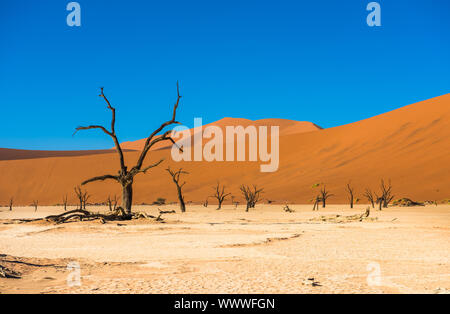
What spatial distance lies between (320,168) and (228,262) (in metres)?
56.4

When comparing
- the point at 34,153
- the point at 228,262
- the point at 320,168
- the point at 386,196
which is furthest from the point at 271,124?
the point at 228,262

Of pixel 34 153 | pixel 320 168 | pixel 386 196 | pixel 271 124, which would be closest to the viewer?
pixel 386 196

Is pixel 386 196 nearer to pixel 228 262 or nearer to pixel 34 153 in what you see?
pixel 228 262

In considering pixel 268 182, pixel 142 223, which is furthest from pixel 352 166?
pixel 142 223

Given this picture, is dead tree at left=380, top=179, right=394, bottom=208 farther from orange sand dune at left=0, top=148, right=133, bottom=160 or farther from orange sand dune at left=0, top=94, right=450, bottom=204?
orange sand dune at left=0, top=148, right=133, bottom=160

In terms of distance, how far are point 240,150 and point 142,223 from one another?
69050mm

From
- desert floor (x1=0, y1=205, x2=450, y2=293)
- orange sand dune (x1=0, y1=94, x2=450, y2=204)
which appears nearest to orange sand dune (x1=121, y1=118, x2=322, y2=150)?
orange sand dune (x1=0, y1=94, x2=450, y2=204)

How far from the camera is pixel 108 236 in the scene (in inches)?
546

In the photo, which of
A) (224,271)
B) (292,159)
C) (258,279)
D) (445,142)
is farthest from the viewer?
(292,159)

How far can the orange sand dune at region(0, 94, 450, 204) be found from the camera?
2077 inches

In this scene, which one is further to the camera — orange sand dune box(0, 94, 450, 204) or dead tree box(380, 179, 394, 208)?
orange sand dune box(0, 94, 450, 204)

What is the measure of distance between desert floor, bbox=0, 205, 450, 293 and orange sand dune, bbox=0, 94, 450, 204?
37.3 m

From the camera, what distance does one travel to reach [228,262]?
8.38 meters

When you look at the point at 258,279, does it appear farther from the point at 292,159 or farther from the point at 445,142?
the point at 292,159
